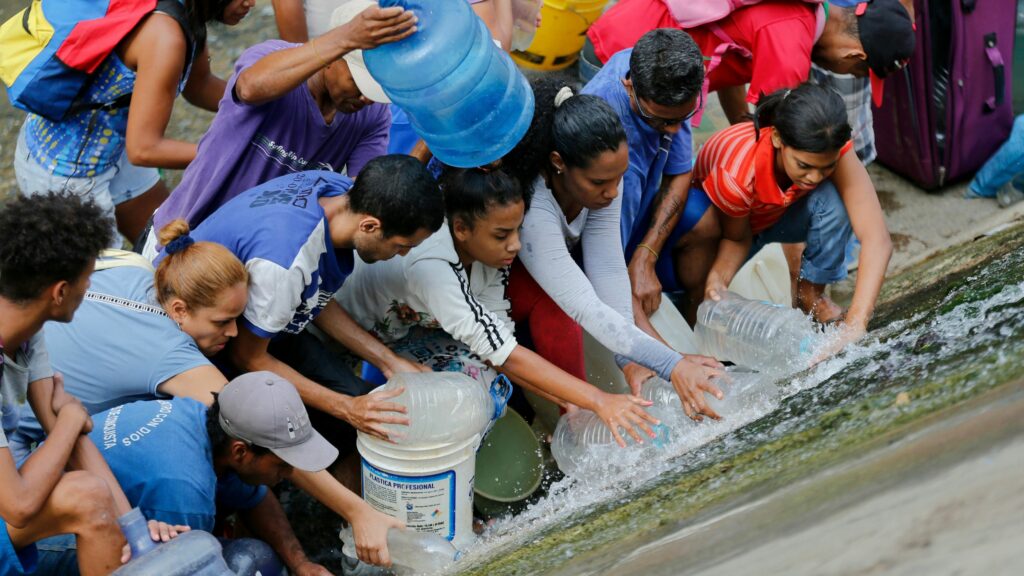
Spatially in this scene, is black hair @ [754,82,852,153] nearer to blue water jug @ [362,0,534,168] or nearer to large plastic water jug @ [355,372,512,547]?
blue water jug @ [362,0,534,168]

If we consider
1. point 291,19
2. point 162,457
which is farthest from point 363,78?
point 162,457

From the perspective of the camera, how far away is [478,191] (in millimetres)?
3322

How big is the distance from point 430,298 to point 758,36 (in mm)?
1790

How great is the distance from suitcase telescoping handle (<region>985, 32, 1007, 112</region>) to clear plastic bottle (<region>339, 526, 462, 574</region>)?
378 cm

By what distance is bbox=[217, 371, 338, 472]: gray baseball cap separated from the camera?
111 inches

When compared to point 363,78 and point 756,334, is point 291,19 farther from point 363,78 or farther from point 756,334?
point 756,334

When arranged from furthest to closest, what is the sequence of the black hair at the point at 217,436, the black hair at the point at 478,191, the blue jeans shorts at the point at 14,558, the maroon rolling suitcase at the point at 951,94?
1. the maroon rolling suitcase at the point at 951,94
2. the black hair at the point at 478,191
3. the black hair at the point at 217,436
4. the blue jeans shorts at the point at 14,558

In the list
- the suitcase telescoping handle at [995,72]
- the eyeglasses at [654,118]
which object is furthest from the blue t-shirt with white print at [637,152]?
the suitcase telescoping handle at [995,72]

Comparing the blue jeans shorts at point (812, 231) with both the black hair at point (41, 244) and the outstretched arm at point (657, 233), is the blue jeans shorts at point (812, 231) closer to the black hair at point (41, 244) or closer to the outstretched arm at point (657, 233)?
the outstretched arm at point (657, 233)

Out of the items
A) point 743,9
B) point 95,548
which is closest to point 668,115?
point 743,9

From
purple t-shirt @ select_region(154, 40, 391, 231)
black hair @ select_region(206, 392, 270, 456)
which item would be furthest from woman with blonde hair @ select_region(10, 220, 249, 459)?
purple t-shirt @ select_region(154, 40, 391, 231)

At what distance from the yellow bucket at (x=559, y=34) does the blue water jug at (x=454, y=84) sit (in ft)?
8.05

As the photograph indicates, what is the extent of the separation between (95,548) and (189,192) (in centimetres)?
127

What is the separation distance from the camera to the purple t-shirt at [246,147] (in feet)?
11.1
